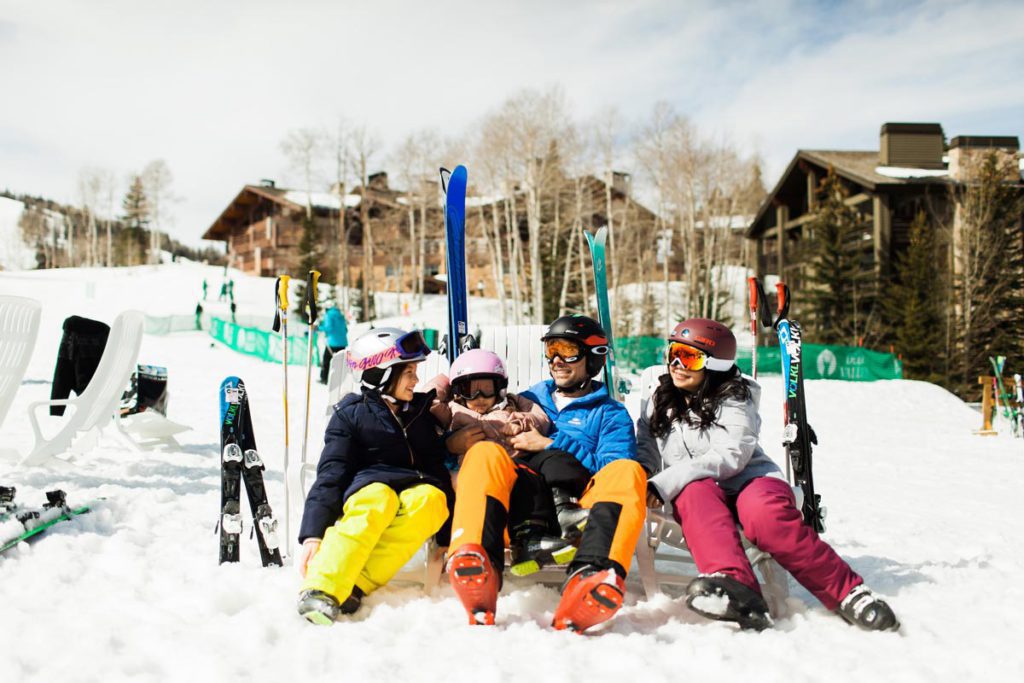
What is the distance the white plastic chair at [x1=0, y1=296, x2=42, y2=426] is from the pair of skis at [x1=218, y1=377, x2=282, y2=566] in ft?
6.83

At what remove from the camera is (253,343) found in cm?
2098

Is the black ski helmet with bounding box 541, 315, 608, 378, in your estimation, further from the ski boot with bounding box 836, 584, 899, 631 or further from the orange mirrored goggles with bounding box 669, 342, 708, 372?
the ski boot with bounding box 836, 584, 899, 631

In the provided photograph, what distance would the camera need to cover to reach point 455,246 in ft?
17.6

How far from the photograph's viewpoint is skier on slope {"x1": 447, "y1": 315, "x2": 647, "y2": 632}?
99.8 inches

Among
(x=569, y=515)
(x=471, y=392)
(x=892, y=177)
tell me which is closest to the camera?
(x=569, y=515)

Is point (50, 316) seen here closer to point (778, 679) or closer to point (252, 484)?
point (252, 484)

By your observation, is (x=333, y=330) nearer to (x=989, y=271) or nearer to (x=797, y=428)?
(x=797, y=428)

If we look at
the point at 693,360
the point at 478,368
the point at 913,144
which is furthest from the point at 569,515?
the point at 913,144

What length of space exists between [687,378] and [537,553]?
1.06m

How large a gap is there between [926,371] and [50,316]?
3293 cm

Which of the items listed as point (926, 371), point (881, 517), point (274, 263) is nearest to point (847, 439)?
point (881, 517)

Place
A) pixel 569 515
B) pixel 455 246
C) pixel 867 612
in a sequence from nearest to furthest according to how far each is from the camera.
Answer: pixel 867 612, pixel 569 515, pixel 455 246

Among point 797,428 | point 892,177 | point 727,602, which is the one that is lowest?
point 727,602

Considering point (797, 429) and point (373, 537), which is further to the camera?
point (797, 429)
